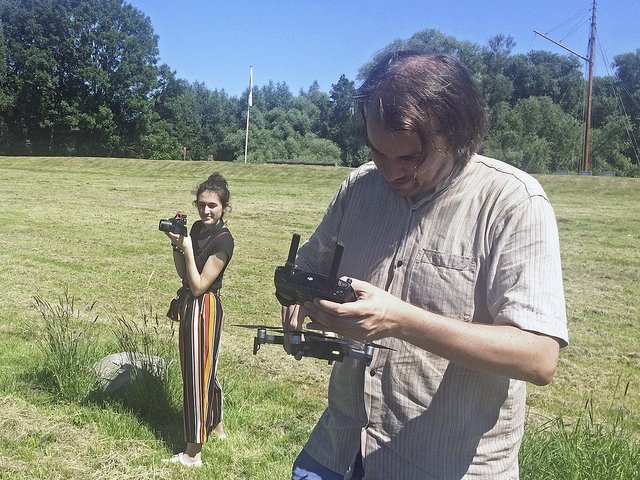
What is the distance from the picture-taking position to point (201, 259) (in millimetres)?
4352

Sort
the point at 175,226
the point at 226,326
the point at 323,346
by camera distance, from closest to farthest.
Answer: the point at 323,346, the point at 175,226, the point at 226,326

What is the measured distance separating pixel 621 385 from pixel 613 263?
6348 mm

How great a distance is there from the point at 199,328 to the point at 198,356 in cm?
17

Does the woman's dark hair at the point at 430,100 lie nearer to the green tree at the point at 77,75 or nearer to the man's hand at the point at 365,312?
the man's hand at the point at 365,312

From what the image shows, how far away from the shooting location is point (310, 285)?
1579mm

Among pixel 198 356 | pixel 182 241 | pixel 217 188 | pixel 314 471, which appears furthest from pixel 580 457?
pixel 217 188

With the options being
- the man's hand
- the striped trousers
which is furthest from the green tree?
the man's hand

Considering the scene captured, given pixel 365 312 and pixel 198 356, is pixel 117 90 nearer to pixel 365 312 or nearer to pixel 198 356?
pixel 198 356

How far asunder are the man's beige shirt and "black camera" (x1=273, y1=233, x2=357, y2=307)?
25 centimetres

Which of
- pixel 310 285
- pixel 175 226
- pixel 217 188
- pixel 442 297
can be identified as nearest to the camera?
pixel 310 285

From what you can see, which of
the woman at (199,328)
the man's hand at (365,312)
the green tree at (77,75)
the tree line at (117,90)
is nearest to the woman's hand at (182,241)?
the woman at (199,328)

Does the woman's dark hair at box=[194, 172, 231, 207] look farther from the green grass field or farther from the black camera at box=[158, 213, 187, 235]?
the green grass field

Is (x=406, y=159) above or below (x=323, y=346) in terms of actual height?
above

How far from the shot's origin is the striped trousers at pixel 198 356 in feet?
13.8
